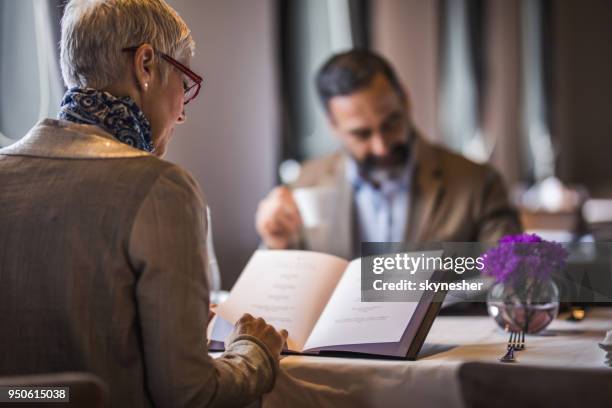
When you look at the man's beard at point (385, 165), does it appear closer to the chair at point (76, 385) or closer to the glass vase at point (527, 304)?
the glass vase at point (527, 304)

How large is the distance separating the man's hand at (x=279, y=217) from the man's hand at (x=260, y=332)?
1183mm

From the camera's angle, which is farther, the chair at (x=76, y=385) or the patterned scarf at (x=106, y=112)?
the patterned scarf at (x=106, y=112)

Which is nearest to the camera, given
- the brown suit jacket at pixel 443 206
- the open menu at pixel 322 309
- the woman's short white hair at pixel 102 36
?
the woman's short white hair at pixel 102 36

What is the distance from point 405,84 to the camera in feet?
19.8

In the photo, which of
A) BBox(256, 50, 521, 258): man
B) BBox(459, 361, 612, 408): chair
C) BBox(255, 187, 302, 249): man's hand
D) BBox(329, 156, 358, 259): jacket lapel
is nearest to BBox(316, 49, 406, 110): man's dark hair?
BBox(256, 50, 521, 258): man

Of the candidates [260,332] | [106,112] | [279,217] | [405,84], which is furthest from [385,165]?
[405,84]

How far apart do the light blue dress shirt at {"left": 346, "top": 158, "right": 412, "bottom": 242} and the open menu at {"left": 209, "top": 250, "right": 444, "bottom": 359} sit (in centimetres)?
140

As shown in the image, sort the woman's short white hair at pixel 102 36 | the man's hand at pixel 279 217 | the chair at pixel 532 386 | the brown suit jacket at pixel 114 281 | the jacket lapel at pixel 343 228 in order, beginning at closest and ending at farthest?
the chair at pixel 532 386 < the brown suit jacket at pixel 114 281 < the woman's short white hair at pixel 102 36 < the man's hand at pixel 279 217 < the jacket lapel at pixel 343 228

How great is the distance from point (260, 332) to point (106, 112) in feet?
1.58

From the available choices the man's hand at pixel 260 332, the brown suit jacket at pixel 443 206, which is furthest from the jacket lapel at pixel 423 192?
the man's hand at pixel 260 332

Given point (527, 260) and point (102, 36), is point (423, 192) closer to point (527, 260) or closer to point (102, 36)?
point (527, 260)

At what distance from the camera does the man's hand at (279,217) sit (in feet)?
8.69

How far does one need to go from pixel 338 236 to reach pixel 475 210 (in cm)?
55

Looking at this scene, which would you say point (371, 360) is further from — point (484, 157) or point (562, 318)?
point (484, 157)
